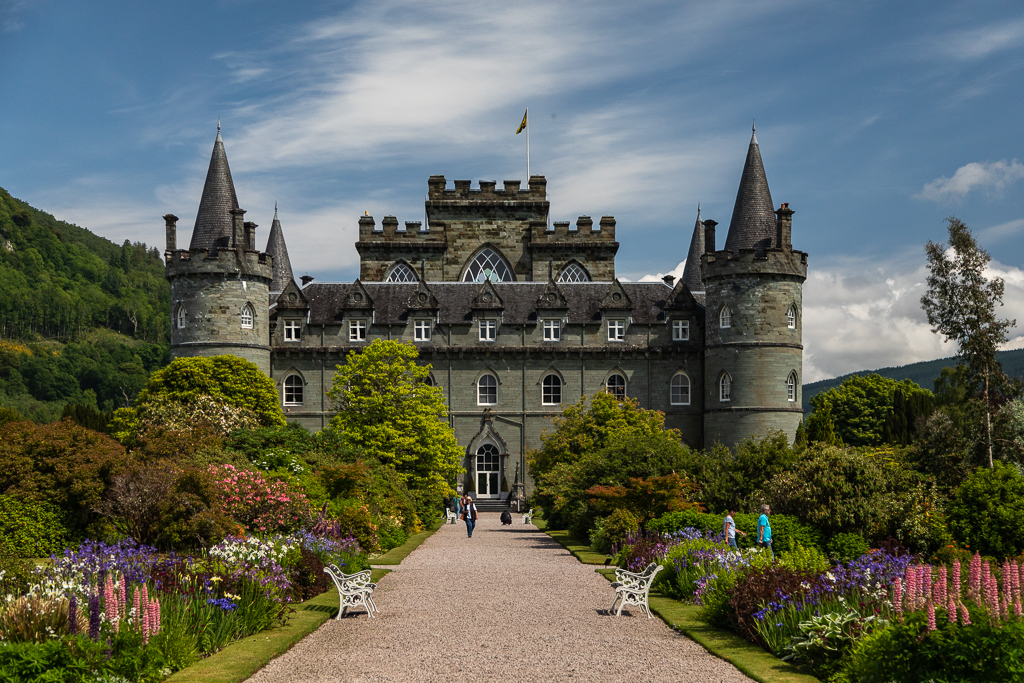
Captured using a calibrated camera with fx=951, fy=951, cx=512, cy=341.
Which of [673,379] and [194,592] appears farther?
[673,379]

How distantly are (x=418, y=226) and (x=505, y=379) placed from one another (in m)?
13.5

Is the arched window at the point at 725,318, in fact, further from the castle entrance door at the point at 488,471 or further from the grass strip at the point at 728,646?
the grass strip at the point at 728,646

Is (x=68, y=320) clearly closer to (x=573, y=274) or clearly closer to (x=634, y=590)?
(x=573, y=274)

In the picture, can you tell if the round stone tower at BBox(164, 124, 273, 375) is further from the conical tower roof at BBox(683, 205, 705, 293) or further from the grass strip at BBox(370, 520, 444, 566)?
the conical tower roof at BBox(683, 205, 705, 293)

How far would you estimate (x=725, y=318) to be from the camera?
5178 centimetres

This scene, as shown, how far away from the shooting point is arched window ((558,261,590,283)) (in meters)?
62.3

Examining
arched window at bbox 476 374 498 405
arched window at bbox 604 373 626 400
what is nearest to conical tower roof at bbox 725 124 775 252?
arched window at bbox 604 373 626 400

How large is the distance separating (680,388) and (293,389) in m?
22.4

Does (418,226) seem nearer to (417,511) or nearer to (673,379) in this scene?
(673,379)

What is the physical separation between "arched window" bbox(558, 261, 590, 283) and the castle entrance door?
13297 millimetres

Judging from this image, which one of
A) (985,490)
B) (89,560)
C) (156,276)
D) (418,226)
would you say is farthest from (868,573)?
(156,276)

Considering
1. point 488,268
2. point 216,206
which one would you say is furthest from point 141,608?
point 488,268

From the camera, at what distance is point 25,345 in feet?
404

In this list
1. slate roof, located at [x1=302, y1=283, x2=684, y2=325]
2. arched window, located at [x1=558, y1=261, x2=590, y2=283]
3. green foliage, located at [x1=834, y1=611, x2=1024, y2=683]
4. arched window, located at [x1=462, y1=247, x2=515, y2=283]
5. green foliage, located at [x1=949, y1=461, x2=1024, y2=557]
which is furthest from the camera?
arched window, located at [x1=462, y1=247, x2=515, y2=283]
